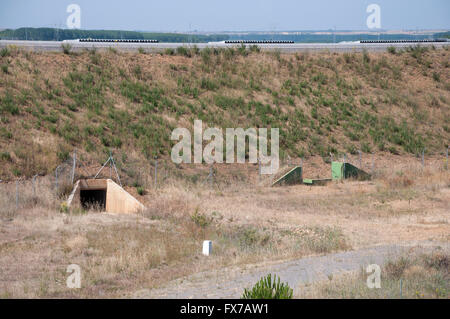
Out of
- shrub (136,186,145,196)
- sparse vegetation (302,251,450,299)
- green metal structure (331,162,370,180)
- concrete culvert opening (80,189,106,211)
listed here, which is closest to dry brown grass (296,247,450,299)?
sparse vegetation (302,251,450,299)

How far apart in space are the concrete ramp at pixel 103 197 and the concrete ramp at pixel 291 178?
7859 mm

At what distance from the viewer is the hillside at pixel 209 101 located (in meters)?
32.3

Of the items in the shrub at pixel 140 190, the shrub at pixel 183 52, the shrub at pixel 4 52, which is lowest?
the shrub at pixel 140 190

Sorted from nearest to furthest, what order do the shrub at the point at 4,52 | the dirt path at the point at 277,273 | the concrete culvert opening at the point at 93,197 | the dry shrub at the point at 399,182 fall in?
the dirt path at the point at 277,273
the concrete culvert opening at the point at 93,197
the dry shrub at the point at 399,182
the shrub at the point at 4,52

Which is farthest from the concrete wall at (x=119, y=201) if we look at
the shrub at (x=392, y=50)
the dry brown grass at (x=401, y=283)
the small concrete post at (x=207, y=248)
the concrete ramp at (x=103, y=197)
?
the shrub at (x=392, y=50)

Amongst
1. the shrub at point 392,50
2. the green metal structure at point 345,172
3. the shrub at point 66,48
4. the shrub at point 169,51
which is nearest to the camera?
the green metal structure at point 345,172

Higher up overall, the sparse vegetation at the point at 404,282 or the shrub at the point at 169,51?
the shrub at the point at 169,51

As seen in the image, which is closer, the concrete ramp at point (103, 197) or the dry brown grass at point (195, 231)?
the dry brown grass at point (195, 231)

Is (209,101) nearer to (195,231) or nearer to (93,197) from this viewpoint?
(93,197)

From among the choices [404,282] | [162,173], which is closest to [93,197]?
[162,173]

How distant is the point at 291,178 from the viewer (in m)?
30.6

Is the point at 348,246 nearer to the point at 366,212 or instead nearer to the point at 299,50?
the point at 366,212

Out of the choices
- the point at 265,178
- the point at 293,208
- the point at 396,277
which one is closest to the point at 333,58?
the point at 265,178

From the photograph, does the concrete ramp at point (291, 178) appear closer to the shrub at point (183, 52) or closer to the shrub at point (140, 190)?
the shrub at point (140, 190)
